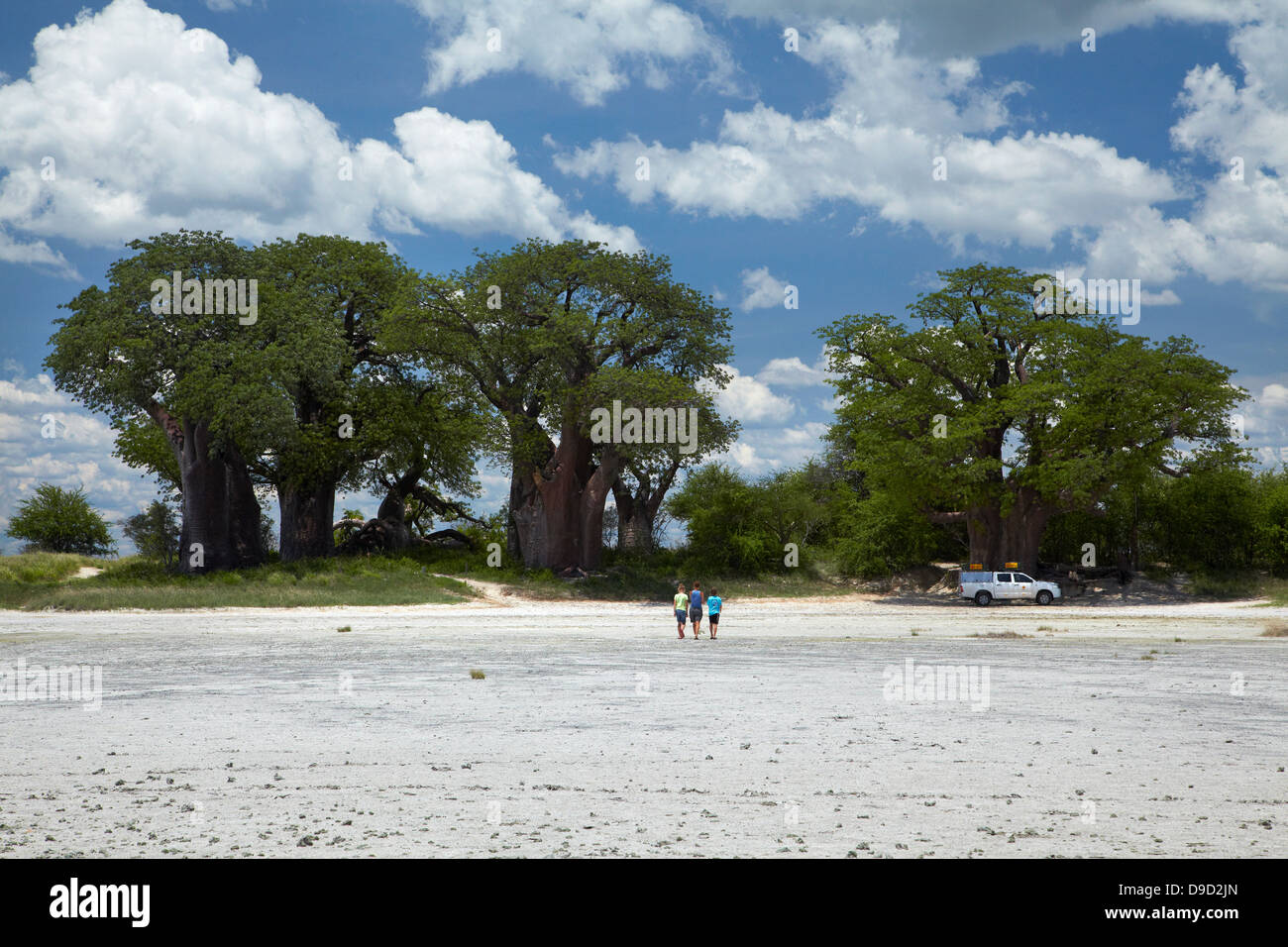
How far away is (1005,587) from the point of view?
4588 centimetres

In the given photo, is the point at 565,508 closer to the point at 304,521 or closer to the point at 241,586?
the point at 304,521

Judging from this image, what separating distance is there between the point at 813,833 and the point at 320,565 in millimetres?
44280

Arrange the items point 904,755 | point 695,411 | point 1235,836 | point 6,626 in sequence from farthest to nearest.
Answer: point 695,411, point 6,626, point 904,755, point 1235,836

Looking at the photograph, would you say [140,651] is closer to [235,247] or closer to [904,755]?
[904,755]

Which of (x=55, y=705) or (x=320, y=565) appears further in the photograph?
(x=320, y=565)

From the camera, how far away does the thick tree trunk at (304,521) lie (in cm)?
5359

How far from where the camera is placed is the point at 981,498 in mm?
48250

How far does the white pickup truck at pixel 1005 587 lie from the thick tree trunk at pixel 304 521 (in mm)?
33893

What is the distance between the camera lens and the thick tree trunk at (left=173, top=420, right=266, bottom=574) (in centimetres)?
4856

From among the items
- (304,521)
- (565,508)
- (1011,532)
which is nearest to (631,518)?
(565,508)

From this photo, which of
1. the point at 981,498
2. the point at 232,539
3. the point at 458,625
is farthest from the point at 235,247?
the point at 981,498

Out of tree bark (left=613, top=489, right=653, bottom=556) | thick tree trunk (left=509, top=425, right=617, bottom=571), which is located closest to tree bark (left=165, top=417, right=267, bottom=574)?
thick tree trunk (left=509, top=425, right=617, bottom=571)

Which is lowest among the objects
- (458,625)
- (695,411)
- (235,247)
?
(458,625)

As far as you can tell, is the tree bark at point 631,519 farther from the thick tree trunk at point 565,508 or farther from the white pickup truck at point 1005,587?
the white pickup truck at point 1005,587
